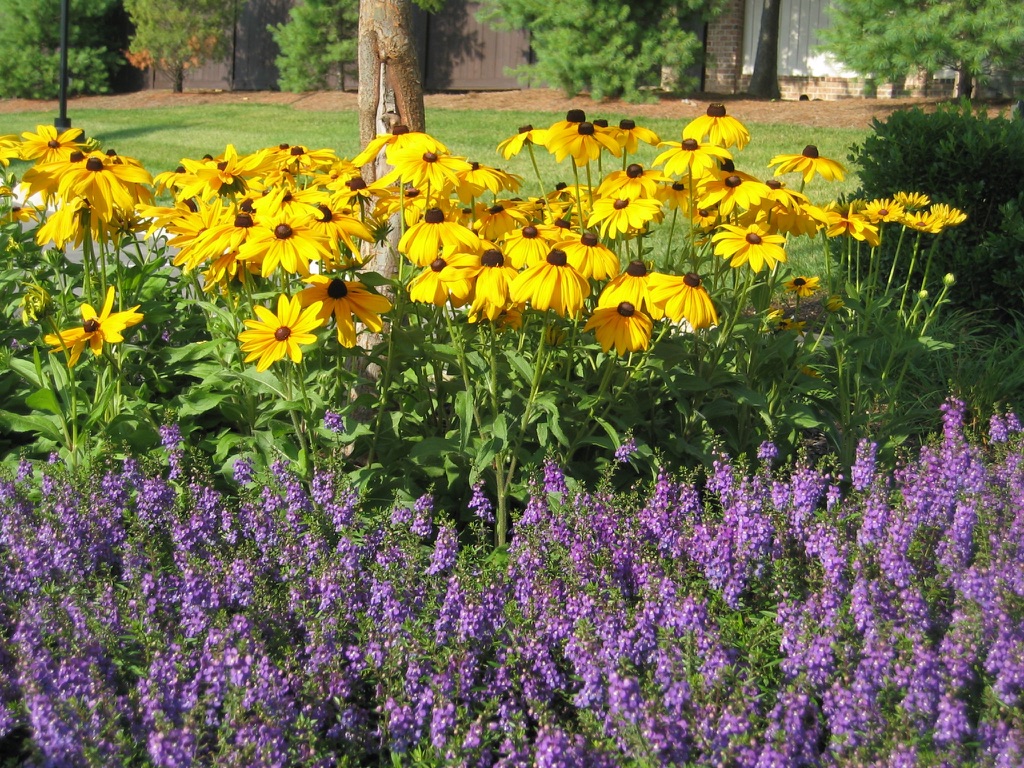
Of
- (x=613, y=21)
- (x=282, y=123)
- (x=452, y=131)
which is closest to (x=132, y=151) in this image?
(x=282, y=123)

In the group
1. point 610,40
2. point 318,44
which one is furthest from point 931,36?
point 318,44

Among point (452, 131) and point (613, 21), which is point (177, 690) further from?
point (613, 21)

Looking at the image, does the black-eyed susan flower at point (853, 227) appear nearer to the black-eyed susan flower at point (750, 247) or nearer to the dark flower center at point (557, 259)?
the black-eyed susan flower at point (750, 247)

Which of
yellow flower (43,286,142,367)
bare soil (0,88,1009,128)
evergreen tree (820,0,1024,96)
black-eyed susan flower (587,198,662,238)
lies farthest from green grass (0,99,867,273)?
yellow flower (43,286,142,367)

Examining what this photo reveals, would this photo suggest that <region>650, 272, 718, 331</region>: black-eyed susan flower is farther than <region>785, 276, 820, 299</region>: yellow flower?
No

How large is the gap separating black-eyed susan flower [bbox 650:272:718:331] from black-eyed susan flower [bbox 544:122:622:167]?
1.90 feet

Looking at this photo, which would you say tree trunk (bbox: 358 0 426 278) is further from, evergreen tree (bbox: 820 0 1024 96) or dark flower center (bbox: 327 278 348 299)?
evergreen tree (bbox: 820 0 1024 96)

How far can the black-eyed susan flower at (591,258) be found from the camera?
2.89 m

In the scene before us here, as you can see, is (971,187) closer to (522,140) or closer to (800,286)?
(800,286)

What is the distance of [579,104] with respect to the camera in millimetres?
16094

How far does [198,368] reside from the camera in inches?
143

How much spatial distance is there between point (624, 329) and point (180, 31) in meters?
22.7

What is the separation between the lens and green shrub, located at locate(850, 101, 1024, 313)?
5633 millimetres

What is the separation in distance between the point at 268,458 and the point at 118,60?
82.5 ft
